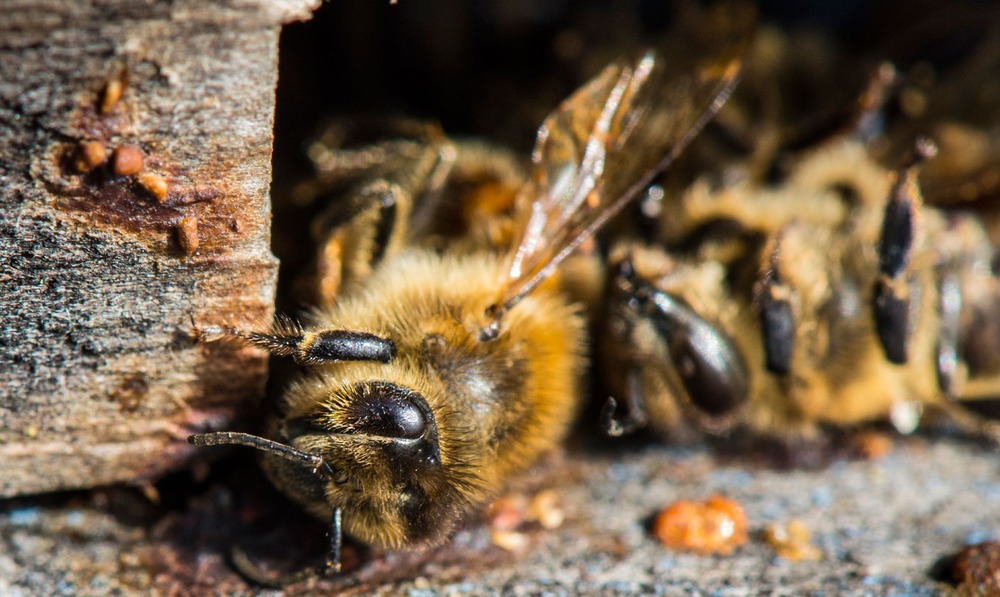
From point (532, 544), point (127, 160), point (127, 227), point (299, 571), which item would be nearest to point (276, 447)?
A: point (299, 571)

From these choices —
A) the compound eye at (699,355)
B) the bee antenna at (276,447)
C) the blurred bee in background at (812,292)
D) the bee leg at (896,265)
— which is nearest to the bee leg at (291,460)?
the bee antenna at (276,447)

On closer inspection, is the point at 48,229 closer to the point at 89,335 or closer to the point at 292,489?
the point at 89,335

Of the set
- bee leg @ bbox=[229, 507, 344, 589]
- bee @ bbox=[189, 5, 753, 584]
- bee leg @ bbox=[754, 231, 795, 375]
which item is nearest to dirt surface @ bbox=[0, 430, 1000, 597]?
bee leg @ bbox=[229, 507, 344, 589]

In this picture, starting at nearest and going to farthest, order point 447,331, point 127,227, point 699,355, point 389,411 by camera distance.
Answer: point 127,227 < point 389,411 < point 447,331 < point 699,355

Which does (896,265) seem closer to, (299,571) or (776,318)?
(776,318)

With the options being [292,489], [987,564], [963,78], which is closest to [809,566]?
[987,564]
